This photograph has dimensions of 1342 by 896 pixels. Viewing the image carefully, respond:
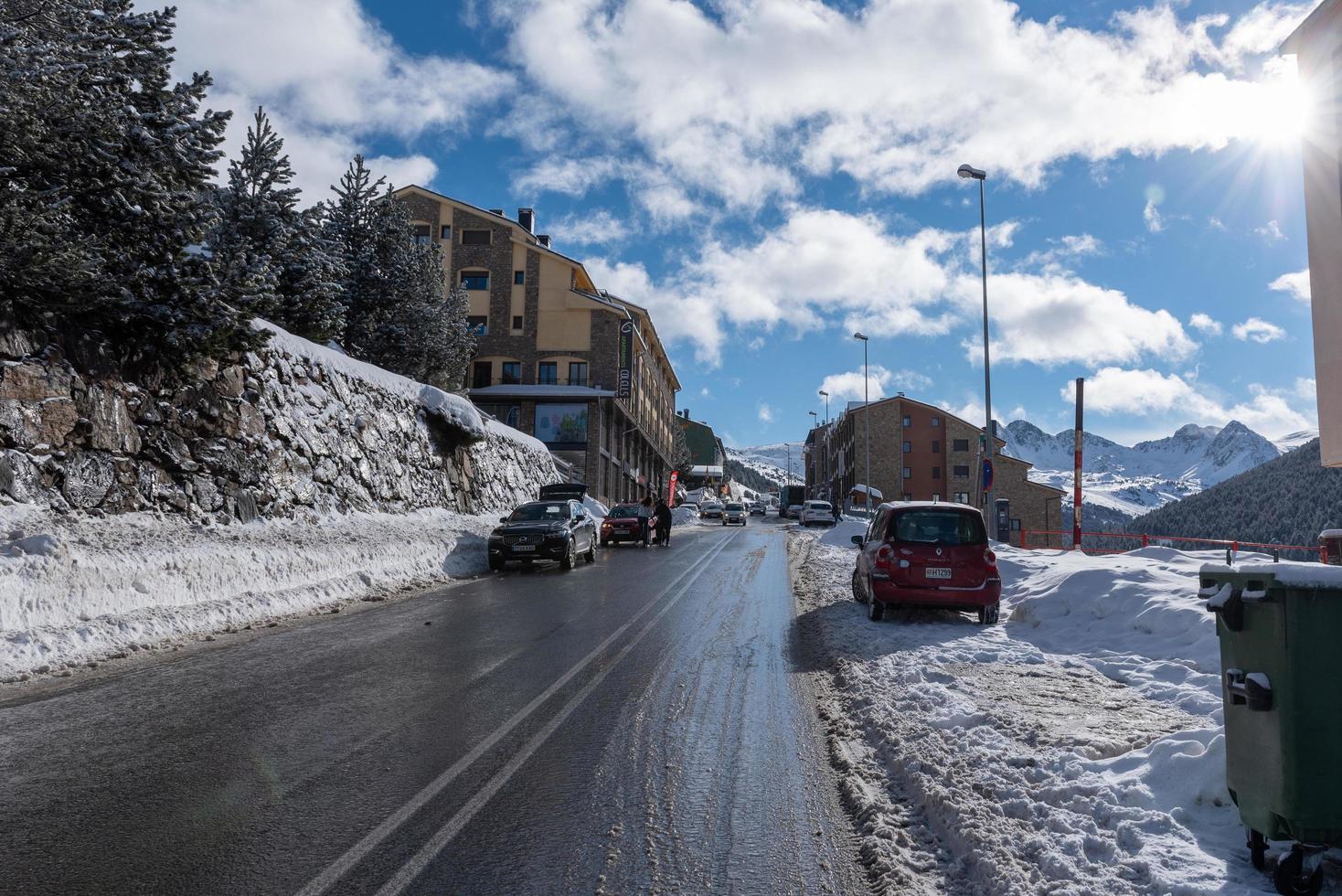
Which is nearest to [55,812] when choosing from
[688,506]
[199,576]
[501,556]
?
[199,576]

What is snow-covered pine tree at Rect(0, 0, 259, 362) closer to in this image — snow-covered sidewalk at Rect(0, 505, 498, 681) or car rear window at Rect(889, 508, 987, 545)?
snow-covered sidewalk at Rect(0, 505, 498, 681)

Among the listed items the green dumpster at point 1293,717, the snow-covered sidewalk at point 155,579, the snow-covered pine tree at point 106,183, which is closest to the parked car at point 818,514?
the snow-covered sidewalk at point 155,579

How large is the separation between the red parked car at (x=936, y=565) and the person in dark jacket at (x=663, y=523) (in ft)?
60.1

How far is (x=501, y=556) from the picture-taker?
18.6 metres

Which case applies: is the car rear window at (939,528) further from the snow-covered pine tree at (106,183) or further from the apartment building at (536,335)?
the apartment building at (536,335)

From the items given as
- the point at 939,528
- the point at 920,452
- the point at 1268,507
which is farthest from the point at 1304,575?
the point at 1268,507

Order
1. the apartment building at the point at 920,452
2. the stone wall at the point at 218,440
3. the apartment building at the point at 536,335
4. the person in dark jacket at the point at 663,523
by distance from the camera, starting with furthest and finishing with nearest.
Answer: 1. the apartment building at the point at 920,452
2. the apartment building at the point at 536,335
3. the person in dark jacket at the point at 663,523
4. the stone wall at the point at 218,440

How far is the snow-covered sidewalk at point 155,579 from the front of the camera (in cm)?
798

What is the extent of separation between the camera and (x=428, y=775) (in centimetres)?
456

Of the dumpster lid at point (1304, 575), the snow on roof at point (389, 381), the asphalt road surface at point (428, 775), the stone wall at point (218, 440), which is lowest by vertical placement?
the asphalt road surface at point (428, 775)

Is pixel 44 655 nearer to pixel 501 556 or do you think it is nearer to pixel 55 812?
pixel 55 812

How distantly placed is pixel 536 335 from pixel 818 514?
72.4ft

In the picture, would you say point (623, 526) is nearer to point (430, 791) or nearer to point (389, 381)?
point (389, 381)

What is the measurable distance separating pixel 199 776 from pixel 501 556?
14.1m
